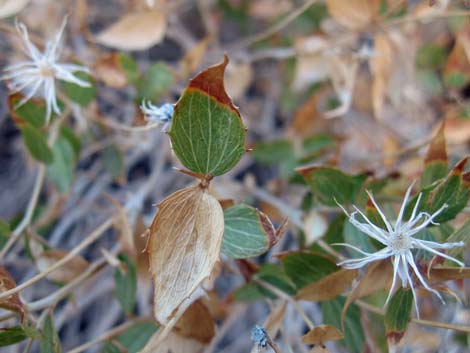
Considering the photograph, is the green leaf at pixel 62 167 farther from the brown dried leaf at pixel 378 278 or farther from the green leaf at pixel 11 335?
the brown dried leaf at pixel 378 278

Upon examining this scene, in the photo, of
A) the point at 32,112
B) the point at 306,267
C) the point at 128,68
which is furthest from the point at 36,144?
the point at 306,267

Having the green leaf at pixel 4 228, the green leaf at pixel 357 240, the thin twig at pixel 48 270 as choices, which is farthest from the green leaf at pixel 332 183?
the green leaf at pixel 4 228

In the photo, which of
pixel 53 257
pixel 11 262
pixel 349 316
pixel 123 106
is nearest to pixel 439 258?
pixel 349 316

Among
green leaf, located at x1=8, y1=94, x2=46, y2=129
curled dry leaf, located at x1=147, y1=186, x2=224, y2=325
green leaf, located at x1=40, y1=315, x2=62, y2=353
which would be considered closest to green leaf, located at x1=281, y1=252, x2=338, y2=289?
curled dry leaf, located at x1=147, y1=186, x2=224, y2=325

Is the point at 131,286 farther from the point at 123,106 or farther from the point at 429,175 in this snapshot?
the point at 123,106

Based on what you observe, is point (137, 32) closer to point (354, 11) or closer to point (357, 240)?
point (354, 11)

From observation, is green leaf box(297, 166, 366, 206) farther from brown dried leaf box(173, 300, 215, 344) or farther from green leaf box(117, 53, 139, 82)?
green leaf box(117, 53, 139, 82)
